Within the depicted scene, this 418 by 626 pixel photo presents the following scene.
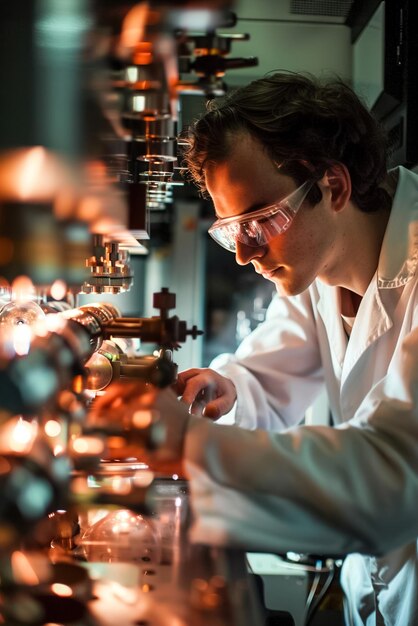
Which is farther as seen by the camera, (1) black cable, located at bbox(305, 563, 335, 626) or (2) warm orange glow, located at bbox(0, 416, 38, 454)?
(1) black cable, located at bbox(305, 563, 335, 626)

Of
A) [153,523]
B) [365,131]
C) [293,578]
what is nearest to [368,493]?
[153,523]

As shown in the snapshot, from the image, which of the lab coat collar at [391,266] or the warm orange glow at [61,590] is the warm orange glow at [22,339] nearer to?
the warm orange glow at [61,590]

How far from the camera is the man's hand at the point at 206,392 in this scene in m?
1.89

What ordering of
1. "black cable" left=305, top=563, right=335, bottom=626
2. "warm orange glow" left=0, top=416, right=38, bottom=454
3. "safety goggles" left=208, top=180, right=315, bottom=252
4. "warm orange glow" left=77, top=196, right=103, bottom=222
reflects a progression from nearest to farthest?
"warm orange glow" left=0, top=416, right=38, bottom=454
"warm orange glow" left=77, top=196, right=103, bottom=222
"safety goggles" left=208, top=180, right=315, bottom=252
"black cable" left=305, top=563, right=335, bottom=626

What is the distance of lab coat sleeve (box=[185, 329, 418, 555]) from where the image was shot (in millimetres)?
1285

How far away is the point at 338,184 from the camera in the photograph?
1.89 m

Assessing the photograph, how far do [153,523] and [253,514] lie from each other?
0.99 feet

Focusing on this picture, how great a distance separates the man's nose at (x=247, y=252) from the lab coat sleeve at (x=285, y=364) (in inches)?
24.9

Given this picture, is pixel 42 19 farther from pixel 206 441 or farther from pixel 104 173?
pixel 206 441

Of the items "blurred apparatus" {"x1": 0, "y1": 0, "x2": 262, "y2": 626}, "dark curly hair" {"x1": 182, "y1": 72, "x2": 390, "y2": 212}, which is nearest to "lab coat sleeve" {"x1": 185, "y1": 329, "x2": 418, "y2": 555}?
"blurred apparatus" {"x1": 0, "y1": 0, "x2": 262, "y2": 626}

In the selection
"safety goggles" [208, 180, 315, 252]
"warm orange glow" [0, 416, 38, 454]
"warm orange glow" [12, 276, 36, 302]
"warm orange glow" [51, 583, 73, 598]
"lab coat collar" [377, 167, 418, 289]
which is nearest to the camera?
"warm orange glow" [0, 416, 38, 454]

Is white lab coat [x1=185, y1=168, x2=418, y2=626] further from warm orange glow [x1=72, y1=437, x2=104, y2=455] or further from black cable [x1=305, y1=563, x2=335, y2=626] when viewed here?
black cable [x1=305, y1=563, x2=335, y2=626]

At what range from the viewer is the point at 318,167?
6.00ft

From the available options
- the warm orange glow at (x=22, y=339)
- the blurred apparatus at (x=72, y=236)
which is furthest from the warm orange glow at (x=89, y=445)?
the warm orange glow at (x=22, y=339)
